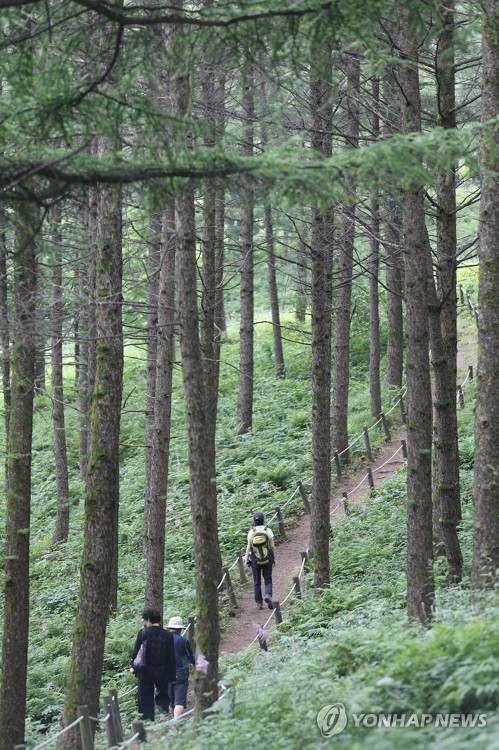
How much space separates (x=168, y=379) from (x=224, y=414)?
14982 millimetres

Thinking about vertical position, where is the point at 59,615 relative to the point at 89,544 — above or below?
below

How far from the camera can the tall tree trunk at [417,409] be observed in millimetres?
10188

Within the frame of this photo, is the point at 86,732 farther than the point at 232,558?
No

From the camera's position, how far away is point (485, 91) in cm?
888

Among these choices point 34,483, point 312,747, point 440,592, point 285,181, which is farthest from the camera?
point 34,483

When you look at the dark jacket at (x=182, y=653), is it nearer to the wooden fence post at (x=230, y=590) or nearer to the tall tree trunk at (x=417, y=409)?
the tall tree trunk at (x=417, y=409)

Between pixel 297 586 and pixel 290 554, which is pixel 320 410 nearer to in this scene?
pixel 297 586

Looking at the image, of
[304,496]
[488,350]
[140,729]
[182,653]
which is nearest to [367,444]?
[304,496]

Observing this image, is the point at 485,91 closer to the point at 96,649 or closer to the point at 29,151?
the point at 29,151

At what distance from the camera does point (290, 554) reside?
18.6 meters

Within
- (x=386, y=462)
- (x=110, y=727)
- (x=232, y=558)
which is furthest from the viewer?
(x=386, y=462)

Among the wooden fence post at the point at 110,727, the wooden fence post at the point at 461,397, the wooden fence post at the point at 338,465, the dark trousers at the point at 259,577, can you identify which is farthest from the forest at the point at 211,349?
the wooden fence post at the point at 461,397

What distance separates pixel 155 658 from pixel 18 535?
2618 millimetres

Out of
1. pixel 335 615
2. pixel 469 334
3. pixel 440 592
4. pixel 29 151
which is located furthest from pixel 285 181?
pixel 469 334
